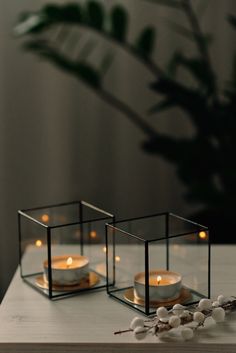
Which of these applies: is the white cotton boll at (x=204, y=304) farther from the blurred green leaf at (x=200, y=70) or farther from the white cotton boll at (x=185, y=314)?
the blurred green leaf at (x=200, y=70)

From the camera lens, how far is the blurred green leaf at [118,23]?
2.19 metres

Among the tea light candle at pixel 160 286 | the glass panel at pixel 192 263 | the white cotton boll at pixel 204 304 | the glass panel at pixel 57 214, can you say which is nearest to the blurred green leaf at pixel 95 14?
the glass panel at pixel 57 214

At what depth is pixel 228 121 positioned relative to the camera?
7.11 feet

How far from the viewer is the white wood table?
1.11 meters

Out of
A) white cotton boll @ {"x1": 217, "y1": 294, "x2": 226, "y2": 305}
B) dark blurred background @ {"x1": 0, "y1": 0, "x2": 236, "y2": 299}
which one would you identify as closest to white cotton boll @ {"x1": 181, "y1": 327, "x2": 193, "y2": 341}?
white cotton boll @ {"x1": 217, "y1": 294, "x2": 226, "y2": 305}

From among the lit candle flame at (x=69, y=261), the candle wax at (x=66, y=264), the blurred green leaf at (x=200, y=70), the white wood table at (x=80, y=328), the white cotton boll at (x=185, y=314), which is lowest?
the white wood table at (x=80, y=328)

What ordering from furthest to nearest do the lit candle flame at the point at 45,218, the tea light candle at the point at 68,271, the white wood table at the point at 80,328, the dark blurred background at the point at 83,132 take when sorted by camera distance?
the dark blurred background at the point at 83,132
the lit candle flame at the point at 45,218
the tea light candle at the point at 68,271
the white wood table at the point at 80,328

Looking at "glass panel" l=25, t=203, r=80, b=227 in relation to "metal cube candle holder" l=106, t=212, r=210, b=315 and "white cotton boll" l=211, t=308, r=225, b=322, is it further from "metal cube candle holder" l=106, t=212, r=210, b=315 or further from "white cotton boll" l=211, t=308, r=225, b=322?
"white cotton boll" l=211, t=308, r=225, b=322

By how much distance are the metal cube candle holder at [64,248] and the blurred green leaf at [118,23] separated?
863mm

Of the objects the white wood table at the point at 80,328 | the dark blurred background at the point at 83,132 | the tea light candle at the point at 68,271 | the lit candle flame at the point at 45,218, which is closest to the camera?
the white wood table at the point at 80,328

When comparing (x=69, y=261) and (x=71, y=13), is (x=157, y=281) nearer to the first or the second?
(x=69, y=261)

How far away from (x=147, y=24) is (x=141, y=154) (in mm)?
422

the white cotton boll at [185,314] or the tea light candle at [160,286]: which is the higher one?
the tea light candle at [160,286]

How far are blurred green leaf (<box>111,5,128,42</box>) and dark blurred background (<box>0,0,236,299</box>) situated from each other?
1.11 feet
